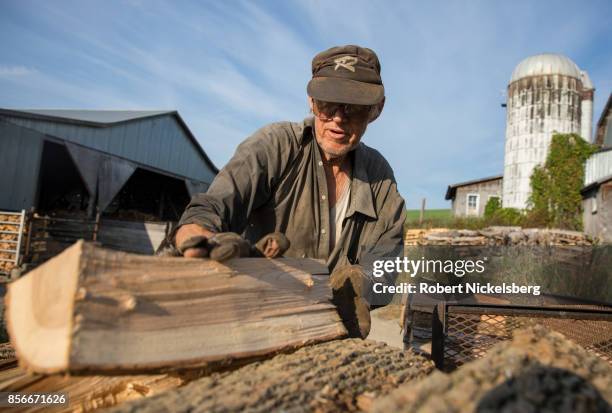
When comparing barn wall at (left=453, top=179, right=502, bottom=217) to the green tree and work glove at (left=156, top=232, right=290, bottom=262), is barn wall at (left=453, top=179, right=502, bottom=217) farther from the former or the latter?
→ work glove at (left=156, top=232, right=290, bottom=262)

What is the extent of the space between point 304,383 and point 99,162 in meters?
14.9

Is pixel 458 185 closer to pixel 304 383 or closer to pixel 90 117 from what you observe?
pixel 90 117

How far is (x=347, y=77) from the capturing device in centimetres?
221

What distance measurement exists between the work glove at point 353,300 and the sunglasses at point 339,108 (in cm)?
86

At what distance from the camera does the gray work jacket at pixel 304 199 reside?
2.21 m

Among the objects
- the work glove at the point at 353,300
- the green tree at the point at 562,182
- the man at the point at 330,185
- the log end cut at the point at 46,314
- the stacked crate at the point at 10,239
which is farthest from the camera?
the green tree at the point at 562,182

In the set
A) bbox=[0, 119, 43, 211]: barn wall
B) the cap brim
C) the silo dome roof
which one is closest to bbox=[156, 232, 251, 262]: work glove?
the cap brim

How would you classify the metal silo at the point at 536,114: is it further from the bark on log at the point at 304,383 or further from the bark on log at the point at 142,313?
the bark on log at the point at 142,313

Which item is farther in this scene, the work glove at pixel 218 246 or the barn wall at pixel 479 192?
the barn wall at pixel 479 192

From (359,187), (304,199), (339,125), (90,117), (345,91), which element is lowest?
(304,199)

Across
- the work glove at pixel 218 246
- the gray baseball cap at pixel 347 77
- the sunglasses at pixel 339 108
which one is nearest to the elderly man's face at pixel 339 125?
the sunglasses at pixel 339 108

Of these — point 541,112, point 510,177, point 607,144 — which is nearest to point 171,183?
point 510,177

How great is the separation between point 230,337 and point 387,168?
6.04 feet

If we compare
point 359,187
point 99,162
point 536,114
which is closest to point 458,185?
point 536,114
